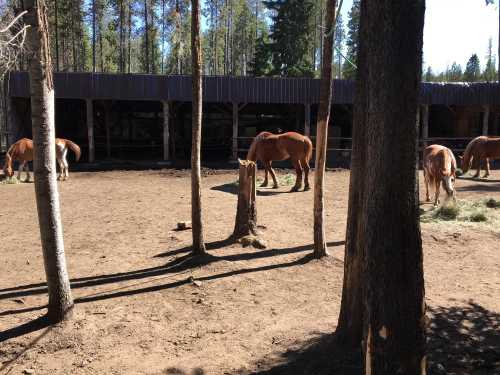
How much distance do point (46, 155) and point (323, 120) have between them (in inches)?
152

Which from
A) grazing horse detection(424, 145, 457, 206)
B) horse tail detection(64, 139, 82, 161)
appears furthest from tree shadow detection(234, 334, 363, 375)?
horse tail detection(64, 139, 82, 161)

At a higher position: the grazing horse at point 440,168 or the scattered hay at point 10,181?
the grazing horse at point 440,168

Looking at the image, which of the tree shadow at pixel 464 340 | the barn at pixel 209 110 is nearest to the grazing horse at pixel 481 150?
the barn at pixel 209 110

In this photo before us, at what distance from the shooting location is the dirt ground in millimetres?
4531

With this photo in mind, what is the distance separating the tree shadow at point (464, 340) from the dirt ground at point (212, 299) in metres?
0.01

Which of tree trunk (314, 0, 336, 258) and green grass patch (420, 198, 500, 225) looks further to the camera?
green grass patch (420, 198, 500, 225)

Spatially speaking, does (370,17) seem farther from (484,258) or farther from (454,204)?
(454,204)

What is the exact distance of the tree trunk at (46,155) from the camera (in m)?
4.86

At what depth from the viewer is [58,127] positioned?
26109 millimetres

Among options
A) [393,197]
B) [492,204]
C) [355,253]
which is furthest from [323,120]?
[492,204]

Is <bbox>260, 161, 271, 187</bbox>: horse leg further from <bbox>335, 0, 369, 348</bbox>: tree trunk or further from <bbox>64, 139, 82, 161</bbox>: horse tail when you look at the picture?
<bbox>335, 0, 369, 348</bbox>: tree trunk

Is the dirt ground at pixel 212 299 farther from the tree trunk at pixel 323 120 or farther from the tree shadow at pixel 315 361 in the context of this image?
the tree trunk at pixel 323 120

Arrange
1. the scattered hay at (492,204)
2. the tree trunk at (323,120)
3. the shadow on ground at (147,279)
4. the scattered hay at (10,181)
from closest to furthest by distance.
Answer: the shadow on ground at (147,279) → the tree trunk at (323,120) → the scattered hay at (492,204) → the scattered hay at (10,181)

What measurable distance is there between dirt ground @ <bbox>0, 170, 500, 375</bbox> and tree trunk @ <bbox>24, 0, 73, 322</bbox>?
1.32 ft
